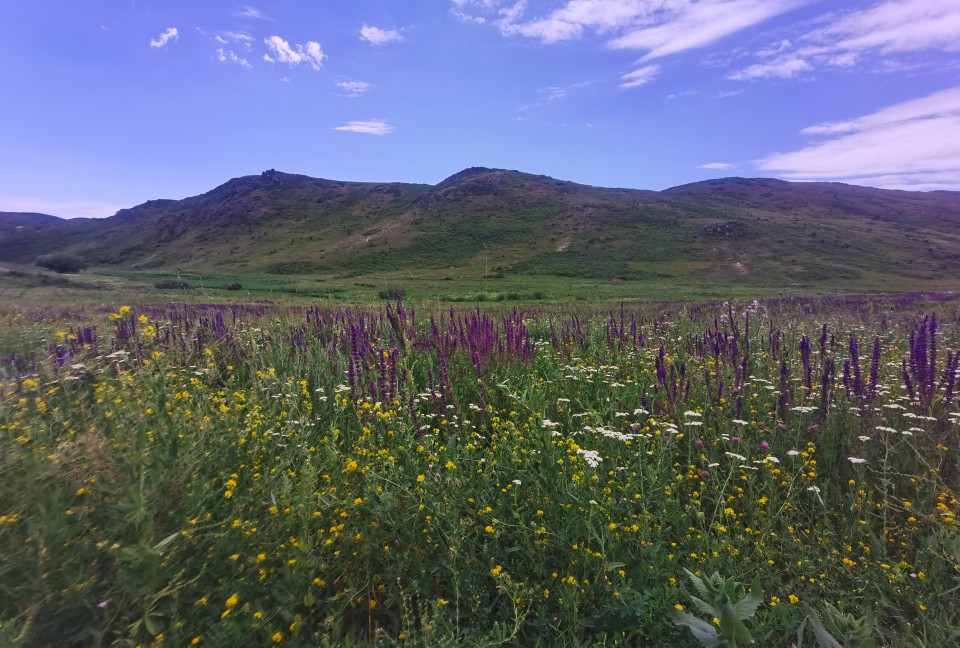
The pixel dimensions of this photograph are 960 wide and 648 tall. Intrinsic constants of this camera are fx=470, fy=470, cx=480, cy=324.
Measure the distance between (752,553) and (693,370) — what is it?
132 inches

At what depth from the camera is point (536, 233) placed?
83.3 meters

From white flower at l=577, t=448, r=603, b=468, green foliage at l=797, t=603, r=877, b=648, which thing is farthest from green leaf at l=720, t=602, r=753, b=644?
white flower at l=577, t=448, r=603, b=468

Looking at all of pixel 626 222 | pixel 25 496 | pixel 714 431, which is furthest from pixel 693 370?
pixel 626 222

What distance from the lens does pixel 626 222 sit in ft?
275

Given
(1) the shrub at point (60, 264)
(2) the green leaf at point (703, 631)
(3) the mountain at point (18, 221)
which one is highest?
(3) the mountain at point (18, 221)

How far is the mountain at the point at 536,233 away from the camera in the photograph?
194 feet

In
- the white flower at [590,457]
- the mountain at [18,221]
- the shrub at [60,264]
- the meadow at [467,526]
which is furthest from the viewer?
the mountain at [18,221]

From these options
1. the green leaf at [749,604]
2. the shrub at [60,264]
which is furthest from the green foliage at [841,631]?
the shrub at [60,264]

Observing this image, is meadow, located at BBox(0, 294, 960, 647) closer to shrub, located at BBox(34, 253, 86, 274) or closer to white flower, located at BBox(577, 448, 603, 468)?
white flower, located at BBox(577, 448, 603, 468)

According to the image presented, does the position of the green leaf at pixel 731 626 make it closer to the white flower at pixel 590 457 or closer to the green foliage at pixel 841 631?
the green foliage at pixel 841 631

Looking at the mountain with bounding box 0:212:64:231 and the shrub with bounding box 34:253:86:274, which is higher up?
the mountain with bounding box 0:212:64:231

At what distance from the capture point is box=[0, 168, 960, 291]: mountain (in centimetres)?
5919

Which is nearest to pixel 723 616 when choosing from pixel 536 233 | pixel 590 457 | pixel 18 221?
pixel 590 457

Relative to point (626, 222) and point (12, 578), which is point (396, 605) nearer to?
point (12, 578)
